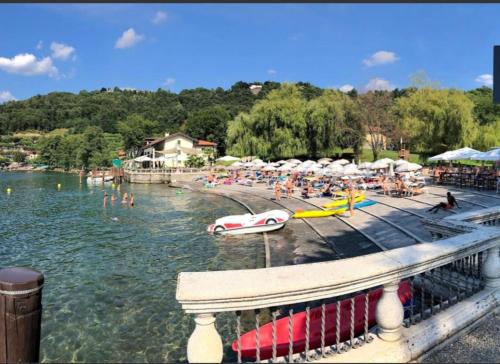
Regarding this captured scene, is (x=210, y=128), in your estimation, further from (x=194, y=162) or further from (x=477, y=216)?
(x=477, y=216)

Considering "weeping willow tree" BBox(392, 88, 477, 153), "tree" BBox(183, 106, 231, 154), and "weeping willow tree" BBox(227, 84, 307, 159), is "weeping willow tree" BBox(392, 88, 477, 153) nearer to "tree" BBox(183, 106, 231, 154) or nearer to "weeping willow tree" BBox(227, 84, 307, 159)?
"weeping willow tree" BBox(227, 84, 307, 159)

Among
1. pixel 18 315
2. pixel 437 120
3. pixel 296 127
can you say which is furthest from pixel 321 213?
pixel 437 120

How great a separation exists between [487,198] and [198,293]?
23438mm

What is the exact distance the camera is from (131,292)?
1208 centimetres

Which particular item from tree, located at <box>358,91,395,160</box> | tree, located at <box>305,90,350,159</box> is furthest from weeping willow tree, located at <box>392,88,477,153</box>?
tree, located at <box>305,90,350,159</box>

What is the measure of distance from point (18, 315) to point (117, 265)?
12283mm

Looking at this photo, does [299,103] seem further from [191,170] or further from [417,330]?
[417,330]

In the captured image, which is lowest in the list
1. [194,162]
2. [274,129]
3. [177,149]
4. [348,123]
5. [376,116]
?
[194,162]

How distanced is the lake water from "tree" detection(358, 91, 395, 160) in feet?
91.9

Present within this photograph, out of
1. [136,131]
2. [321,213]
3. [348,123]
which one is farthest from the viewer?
[136,131]

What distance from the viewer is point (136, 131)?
9531 cm

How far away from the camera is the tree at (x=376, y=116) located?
164ft

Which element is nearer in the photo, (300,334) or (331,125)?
(300,334)

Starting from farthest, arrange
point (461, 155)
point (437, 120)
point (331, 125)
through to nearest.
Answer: point (331, 125)
point (437, 120)
point (461, 155)
